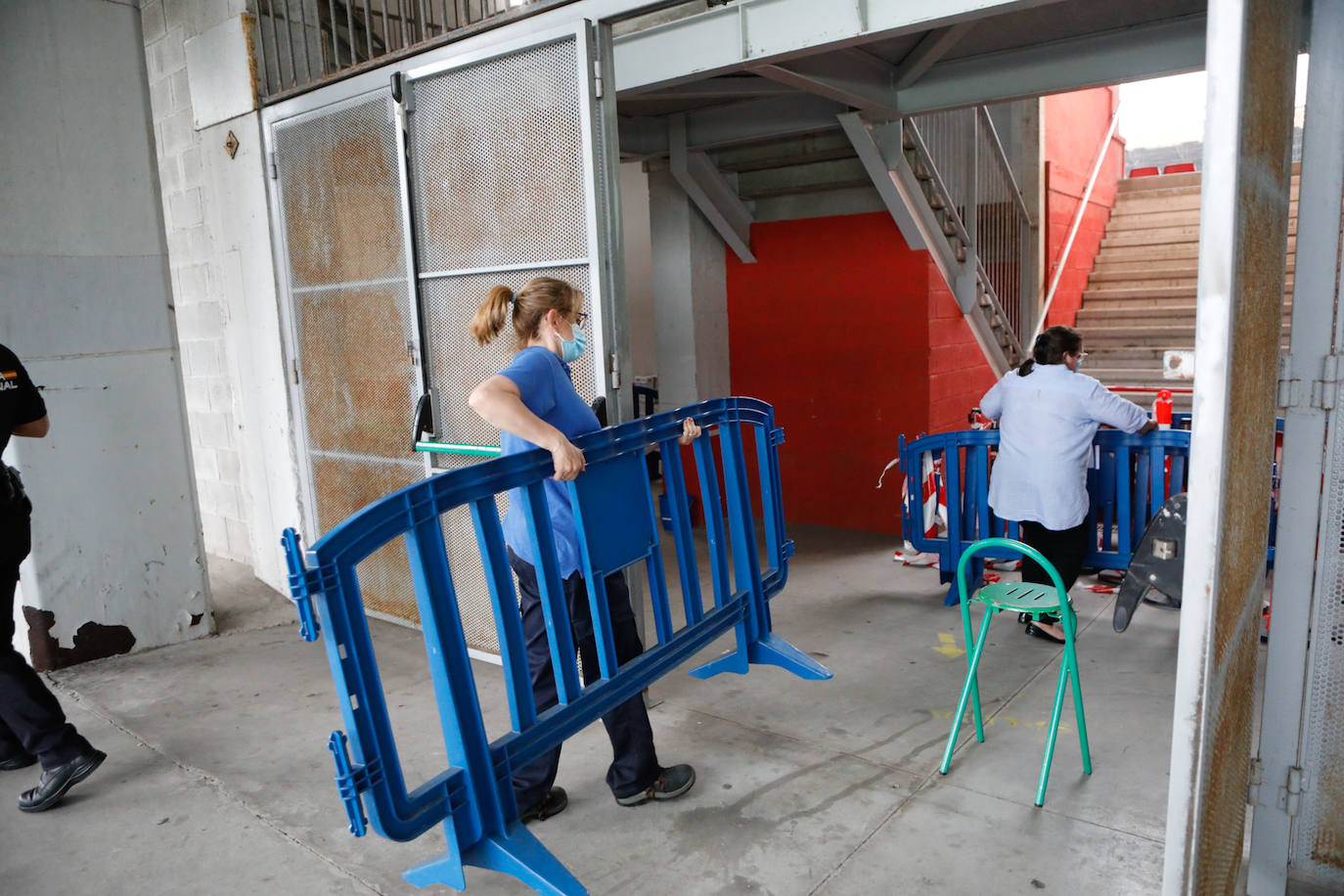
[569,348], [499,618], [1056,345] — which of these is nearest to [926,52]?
[1056,345]

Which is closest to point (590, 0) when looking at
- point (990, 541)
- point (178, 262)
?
point (990, 541)

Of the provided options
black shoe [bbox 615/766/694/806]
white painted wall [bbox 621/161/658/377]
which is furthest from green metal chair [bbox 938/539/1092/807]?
white painted wall [bbox 621/161/658/377]

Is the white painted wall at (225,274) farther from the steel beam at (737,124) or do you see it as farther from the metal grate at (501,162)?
the steel beam at (737,124)

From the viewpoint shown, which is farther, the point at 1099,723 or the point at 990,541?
the point at 1099,723

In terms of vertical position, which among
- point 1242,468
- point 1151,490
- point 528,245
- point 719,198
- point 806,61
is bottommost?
point 1151,490

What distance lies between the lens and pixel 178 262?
6.71m

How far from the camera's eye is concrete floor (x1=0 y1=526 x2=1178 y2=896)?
304cm

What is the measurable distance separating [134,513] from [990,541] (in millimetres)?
4514

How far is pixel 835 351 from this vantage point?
7.66 meters

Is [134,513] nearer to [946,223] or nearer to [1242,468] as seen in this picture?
[1242,468]

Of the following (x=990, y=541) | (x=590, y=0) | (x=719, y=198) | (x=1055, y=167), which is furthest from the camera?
(x=1055, y=167)

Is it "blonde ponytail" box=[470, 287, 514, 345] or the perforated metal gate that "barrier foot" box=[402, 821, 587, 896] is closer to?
"blonde ponytail" box=[470, 287, 514, 345]

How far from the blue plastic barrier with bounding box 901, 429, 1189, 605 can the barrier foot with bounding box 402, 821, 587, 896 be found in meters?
3.76

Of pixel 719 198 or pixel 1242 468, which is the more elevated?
pixel 719 198
